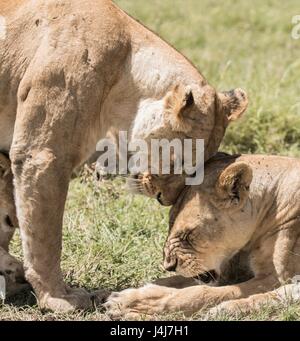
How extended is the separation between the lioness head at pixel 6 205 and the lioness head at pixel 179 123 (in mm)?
651

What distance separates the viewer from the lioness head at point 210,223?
5.11 m

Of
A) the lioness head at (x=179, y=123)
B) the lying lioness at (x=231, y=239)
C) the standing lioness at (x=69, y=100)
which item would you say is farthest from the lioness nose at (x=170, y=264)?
the standing lioness at (x=69, y=100)

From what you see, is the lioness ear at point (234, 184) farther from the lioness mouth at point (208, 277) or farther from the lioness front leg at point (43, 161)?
the lioness front leg at point (43, 161)

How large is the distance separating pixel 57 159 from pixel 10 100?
0.40 m

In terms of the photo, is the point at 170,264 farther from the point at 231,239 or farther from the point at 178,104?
the point at 178,104

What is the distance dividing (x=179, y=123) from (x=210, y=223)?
0.54 meters

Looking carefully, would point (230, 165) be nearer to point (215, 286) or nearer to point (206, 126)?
point (206, 126)

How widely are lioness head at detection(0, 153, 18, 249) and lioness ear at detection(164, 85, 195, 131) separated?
2.89 ft

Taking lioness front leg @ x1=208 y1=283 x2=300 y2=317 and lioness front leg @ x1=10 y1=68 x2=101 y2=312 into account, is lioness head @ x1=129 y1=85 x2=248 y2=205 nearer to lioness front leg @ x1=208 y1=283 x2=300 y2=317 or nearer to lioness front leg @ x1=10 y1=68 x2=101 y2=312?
lioness front leg @ x1=10 y1=68 x2=101 y2=312

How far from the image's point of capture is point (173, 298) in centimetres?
506

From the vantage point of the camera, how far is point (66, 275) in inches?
223

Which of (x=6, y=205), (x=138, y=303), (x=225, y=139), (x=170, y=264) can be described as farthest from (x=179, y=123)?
(x=225, y=139)
